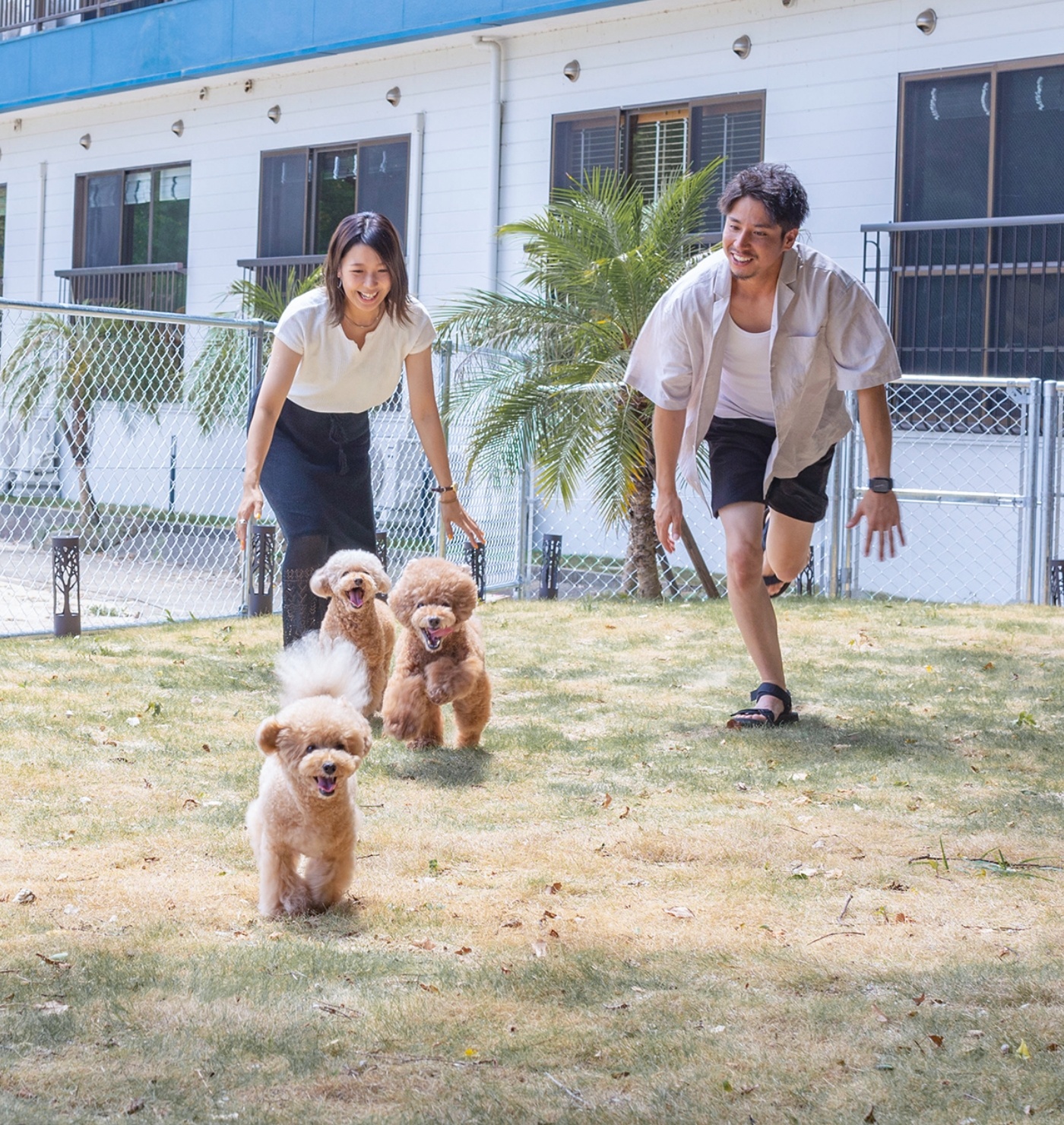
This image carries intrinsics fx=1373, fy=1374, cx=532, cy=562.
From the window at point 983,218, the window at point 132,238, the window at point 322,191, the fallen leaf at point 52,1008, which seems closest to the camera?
the fallen leaf at point 52,1008

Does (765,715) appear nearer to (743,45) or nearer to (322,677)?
(322,677)

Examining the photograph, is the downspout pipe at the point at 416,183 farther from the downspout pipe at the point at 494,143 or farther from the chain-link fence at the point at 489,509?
the chain-link fence at the point at 489,509

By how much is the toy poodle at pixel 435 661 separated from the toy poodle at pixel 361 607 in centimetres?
12

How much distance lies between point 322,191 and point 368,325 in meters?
11.7

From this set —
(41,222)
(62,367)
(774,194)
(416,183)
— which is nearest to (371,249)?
(774,194)

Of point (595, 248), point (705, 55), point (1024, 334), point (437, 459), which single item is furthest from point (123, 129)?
point (437, 459)

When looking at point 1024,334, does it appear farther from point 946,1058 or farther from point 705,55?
point 946,1058

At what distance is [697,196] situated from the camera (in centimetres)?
1027

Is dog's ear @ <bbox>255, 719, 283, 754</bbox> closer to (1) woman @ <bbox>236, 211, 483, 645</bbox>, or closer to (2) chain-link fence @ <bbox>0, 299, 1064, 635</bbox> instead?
(1) woman @ <bbox>236, 211, 483, 645</bbox>

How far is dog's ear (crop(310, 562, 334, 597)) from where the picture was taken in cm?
480

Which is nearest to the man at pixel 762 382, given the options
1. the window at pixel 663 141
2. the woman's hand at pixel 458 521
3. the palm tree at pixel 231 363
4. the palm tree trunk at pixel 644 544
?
the woman's hand at pixel 458 521

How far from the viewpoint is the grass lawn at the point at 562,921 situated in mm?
2262

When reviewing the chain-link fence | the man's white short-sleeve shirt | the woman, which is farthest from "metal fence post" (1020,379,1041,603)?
the woman

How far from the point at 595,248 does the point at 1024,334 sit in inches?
150
